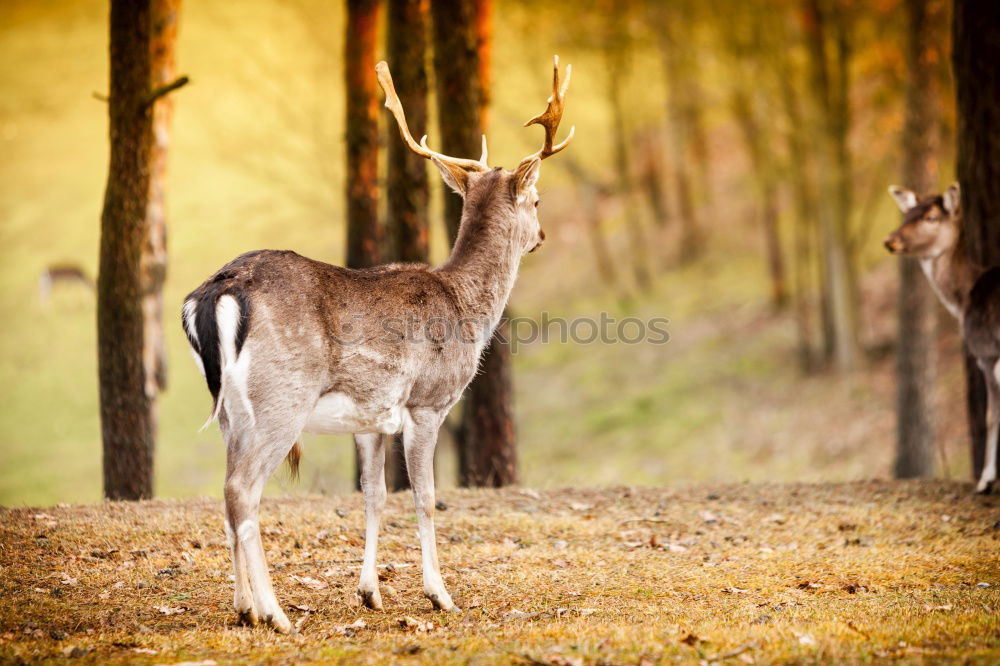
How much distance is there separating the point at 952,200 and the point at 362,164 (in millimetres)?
7026

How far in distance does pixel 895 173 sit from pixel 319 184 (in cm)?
1517

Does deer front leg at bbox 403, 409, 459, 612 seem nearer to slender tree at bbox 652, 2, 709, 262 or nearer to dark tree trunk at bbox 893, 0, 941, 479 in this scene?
dark tree trunk at bbox 893, 0, 941, 479

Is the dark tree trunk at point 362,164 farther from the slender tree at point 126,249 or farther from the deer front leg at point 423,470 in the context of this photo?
the deer front leg at point 423,470

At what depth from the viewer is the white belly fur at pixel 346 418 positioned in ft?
20.6

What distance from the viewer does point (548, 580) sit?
7273 mm

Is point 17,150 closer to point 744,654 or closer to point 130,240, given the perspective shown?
point 130,240

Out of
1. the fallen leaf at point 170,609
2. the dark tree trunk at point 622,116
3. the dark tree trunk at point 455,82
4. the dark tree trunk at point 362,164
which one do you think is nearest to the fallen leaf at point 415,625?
the fallen leaf at point 170,609

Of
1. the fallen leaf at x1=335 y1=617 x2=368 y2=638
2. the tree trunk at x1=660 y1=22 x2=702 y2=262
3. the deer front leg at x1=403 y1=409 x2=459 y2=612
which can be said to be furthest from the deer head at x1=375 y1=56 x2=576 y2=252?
the tree trunk at x1=660 y1=22 x2=702 y2=262

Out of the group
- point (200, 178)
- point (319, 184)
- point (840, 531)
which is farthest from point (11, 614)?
point (200, 178)

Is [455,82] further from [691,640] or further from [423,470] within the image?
[691,640]

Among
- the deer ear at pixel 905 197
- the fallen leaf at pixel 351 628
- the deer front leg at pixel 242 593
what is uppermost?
the deer ear at pixel 905 197

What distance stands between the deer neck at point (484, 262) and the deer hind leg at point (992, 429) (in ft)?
18.5

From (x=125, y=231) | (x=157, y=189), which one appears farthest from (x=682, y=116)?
(x=125, y=231)

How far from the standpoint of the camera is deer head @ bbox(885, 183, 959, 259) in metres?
11.5
